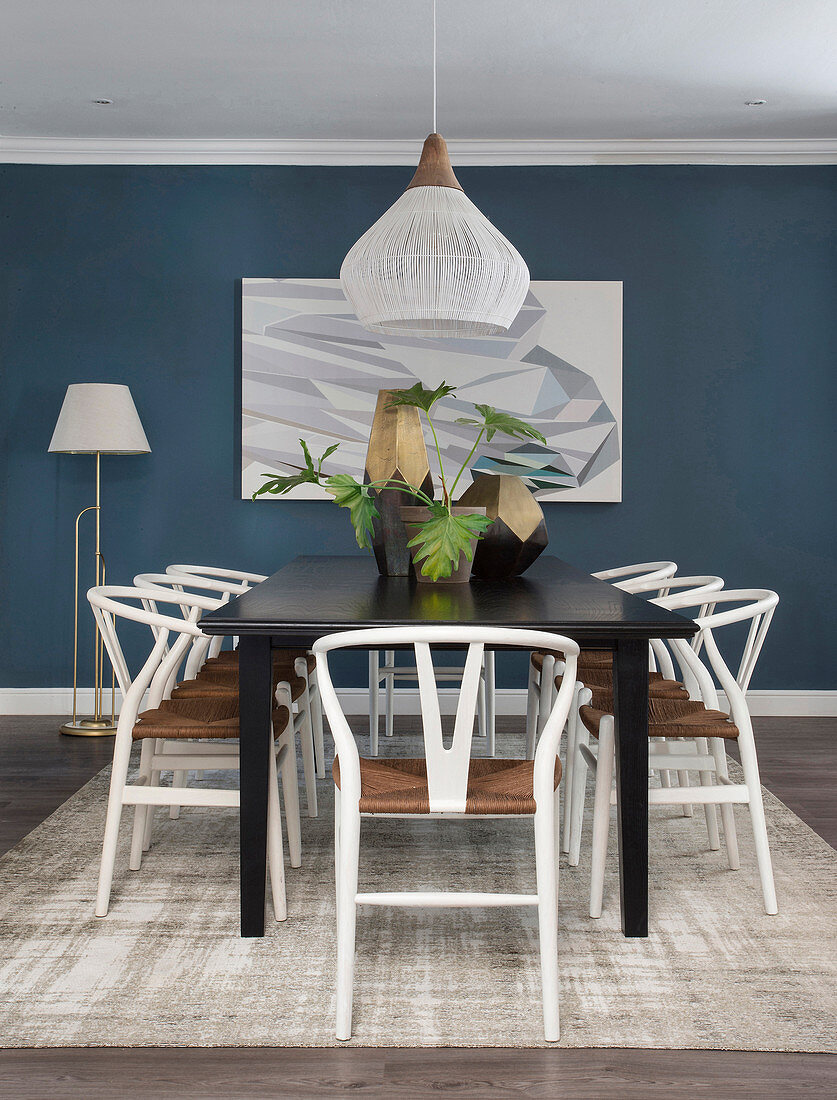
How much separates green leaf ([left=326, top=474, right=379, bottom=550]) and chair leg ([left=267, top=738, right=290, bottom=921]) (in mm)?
749

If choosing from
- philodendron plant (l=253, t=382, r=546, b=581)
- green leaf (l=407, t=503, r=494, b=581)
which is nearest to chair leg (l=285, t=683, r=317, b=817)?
philodendron plant (l=253, t=382, r=546, b=581)

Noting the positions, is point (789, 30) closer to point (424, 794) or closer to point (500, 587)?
point (500, 587)

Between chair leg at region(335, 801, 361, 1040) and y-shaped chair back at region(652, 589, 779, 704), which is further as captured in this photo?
y-shaped chair back at region(652, 589, 779, 704)

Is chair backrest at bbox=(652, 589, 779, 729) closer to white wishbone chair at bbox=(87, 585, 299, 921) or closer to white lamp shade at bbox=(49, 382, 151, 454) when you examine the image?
white wishbone chair at bbox=(87, 585, 299, 921)

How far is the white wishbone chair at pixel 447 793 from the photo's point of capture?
1.77 m

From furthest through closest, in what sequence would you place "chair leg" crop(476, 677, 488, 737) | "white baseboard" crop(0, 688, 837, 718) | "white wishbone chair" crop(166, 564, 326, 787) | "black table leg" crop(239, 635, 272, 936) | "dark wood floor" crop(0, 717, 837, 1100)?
1. "white baseboard" crop(0, 688, 837, 718)
2. "chair leg" crop(476, 677, 488, 737)
3. "white wishbone chair" crop(166, 564, 326, 787)
4. "black table leg" crop(239, 635, 272, 936)
5. "dark wood floor" crop(0, 717, 837, 1100)

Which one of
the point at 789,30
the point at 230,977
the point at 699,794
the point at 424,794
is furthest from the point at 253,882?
the point at 789,30

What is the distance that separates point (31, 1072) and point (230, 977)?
0.43 m

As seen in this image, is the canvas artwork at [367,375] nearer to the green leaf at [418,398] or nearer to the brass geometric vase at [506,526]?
the brass geometric vase at [506,526]

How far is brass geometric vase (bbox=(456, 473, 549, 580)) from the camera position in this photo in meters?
2.96

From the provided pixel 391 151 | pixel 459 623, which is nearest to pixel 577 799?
pixel 459 623

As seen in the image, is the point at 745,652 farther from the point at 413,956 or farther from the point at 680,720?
the point at 413,956

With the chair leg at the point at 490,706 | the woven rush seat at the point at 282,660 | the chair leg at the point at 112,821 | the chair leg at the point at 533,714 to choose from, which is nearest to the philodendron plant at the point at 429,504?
the woven rush seat at the point at 282,660

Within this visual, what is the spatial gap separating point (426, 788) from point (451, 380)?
118 inches
